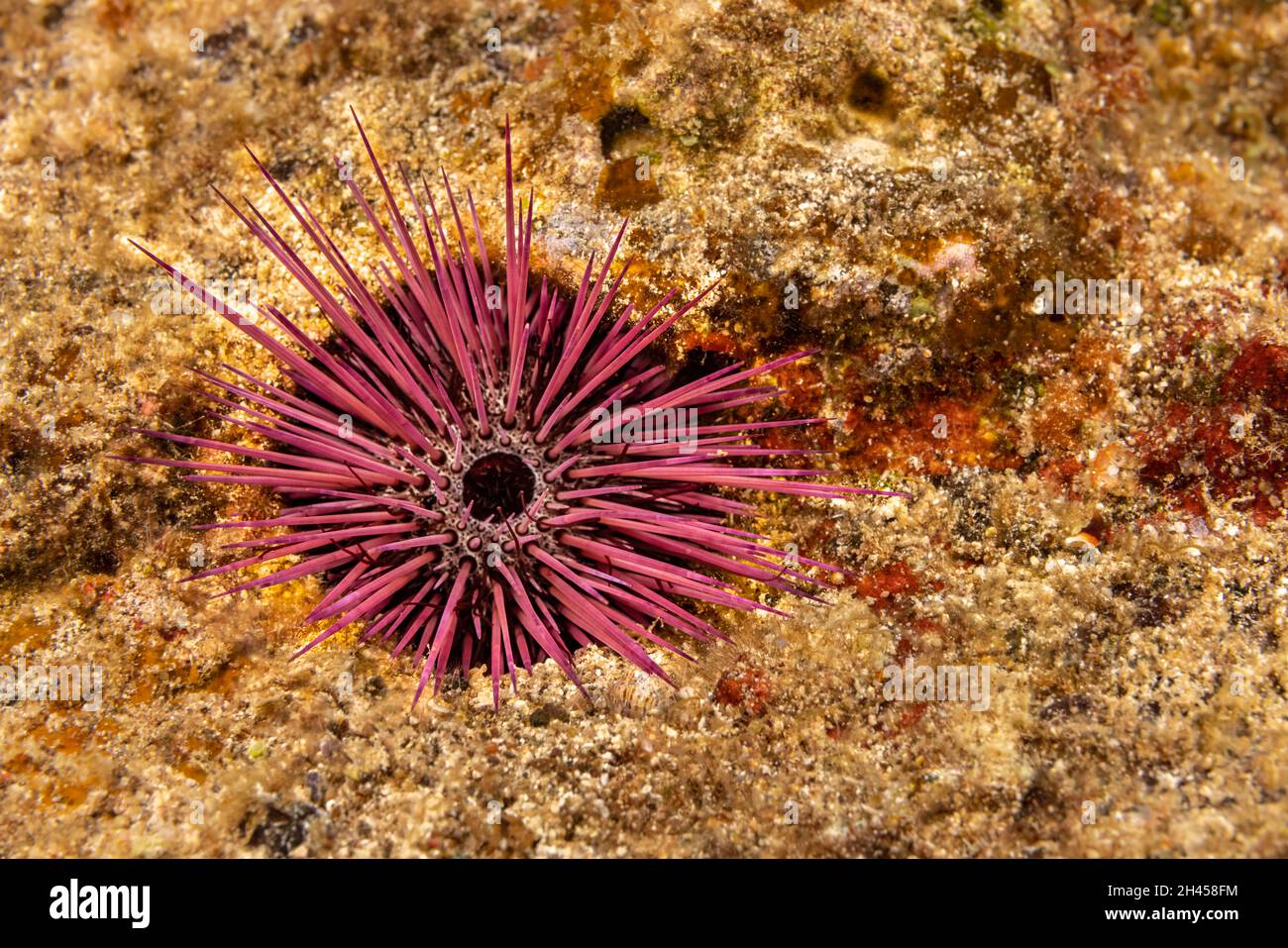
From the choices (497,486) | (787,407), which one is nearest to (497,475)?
(497,486)

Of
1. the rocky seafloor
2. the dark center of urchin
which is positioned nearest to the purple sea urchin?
the dark center of urchin

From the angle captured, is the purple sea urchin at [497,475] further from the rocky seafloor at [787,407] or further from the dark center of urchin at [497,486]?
the rocky seafloor at [787,407]

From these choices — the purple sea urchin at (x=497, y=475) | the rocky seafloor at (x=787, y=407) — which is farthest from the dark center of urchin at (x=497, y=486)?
the rocky seafloor at (x=787, y=407)

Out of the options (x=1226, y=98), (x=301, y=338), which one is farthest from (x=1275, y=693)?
(x=301, y=338)

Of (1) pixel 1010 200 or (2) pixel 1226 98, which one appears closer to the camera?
(1) pixel 1010 200

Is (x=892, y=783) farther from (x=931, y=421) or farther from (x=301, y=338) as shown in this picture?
(x=301, y=338)

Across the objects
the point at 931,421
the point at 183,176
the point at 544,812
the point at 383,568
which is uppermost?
the point at 183,176

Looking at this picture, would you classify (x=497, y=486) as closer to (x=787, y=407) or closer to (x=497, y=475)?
(x=497, y=475)
